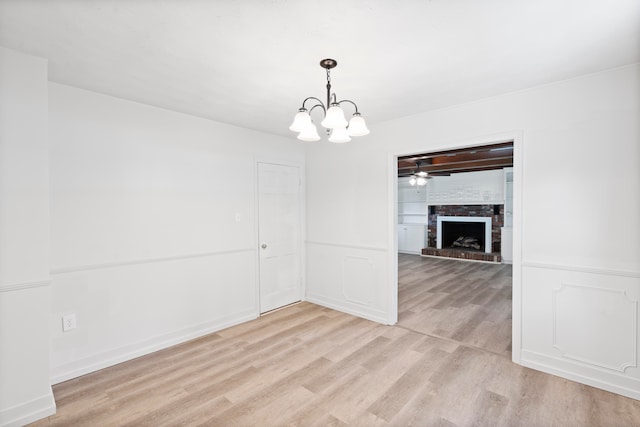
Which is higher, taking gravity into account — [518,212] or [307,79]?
[307,79]

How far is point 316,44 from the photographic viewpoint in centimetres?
186

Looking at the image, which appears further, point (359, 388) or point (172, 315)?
point (172, 315)

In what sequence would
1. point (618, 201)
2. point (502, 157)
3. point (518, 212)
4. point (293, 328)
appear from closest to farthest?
point (618, 201), point (518, 212), point (293, 328), point (502, 157)

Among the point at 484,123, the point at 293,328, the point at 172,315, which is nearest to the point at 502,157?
the point at 484,123

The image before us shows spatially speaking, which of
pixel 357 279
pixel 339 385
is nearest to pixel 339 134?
pixel 339 385

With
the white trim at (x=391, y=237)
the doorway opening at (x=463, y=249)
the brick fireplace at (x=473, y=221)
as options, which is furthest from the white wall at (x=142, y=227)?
the brick fireplace at (x=473, y=221)

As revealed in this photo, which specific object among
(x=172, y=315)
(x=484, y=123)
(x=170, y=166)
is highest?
(x=484, y=123)

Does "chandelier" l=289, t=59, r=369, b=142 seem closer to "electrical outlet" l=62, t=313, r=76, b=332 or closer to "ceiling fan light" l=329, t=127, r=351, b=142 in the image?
"ceiling fan light" l=329, t=127, r=351, b=142

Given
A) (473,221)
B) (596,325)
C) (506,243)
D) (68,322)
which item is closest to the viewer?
(596,325)

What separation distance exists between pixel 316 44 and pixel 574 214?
7.86 ft

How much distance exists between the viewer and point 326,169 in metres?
4.28

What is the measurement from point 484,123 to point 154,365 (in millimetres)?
3814

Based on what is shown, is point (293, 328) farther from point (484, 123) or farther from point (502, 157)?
point (502, 157)

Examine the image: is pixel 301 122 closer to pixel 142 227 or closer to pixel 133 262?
pixel 142 227
